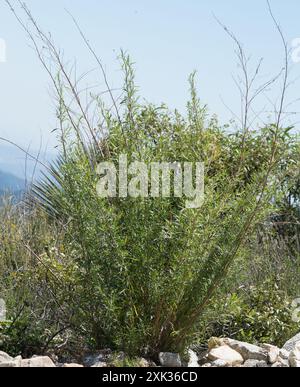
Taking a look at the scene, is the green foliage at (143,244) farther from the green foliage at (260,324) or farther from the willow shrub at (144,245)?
the green foliage at (260,324)

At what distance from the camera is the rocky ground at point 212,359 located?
4.98 meters

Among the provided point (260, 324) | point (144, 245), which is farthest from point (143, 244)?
point (260, 324)

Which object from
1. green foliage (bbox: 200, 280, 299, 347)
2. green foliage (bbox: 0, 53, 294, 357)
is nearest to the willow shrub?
green foliage (bbox: 0, 53, 294, 357)

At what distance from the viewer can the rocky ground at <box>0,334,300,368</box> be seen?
4977 millimetres

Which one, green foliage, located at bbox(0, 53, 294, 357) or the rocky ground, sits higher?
green foliage, located at bbox(0, 53, 294, 357)

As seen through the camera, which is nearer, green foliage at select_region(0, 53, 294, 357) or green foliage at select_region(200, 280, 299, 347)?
green foliage at select_region(0, 53, 294, 357)

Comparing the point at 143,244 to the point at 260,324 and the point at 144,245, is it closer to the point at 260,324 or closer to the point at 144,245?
the point at 144,245

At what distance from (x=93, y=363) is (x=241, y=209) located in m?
1.56

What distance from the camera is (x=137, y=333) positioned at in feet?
17.2

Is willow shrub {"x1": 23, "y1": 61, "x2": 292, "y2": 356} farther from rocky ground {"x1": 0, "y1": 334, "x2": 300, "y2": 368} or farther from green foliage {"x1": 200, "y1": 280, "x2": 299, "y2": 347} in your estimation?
green foliage {"x1": 200, "y1": 280, "x2": 299, "y2": 347}

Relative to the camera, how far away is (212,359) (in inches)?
218

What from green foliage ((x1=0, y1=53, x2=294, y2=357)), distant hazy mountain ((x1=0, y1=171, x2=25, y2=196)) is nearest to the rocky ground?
green foliage ((x1=0, y1=53, x2=294, y2=357))

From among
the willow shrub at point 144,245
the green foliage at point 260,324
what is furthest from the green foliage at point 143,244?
the green foliage at point 260,324

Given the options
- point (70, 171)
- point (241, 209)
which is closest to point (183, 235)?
point (241, 209)
